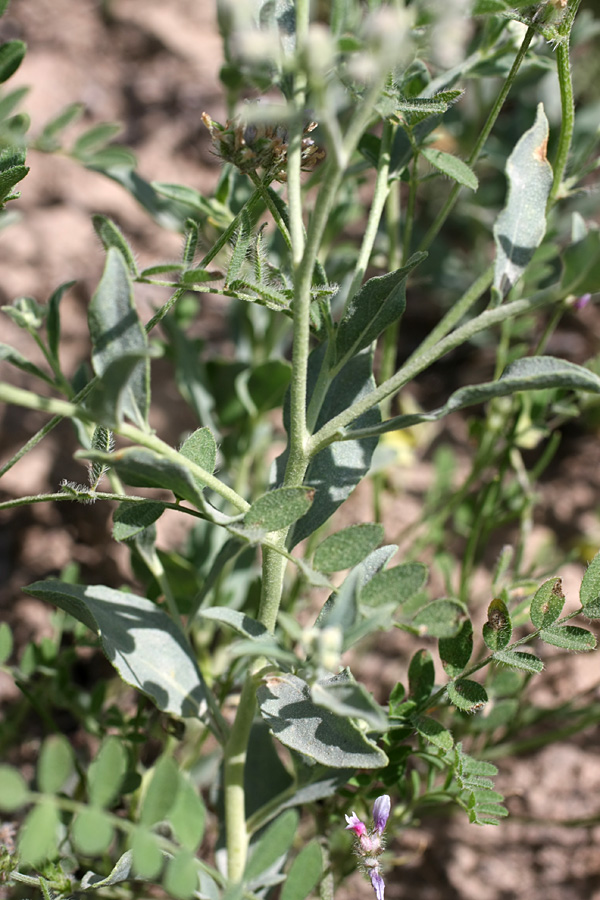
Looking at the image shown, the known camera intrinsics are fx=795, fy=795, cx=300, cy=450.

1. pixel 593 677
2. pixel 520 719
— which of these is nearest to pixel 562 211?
pixel 593 677

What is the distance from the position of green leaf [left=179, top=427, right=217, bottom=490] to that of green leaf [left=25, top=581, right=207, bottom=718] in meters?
0.23

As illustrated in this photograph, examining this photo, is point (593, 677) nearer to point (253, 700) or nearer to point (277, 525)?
point (253, 700)

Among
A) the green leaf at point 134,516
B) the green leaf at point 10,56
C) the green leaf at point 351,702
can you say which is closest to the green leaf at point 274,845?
the green leaf at point 351,702

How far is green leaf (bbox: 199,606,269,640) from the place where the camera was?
2.75 ft

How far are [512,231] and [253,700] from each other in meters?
0.67

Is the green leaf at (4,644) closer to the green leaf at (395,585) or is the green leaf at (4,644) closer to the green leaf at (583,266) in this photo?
the green leaf at (395,585)

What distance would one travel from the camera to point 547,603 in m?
0.95

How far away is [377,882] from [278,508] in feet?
1.67

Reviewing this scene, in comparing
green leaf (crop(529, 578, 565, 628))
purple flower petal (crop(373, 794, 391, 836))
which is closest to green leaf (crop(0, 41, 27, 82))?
green leaf (crop(529, 578, 565, 628))

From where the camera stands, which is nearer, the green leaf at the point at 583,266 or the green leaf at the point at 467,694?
the green leaf at the point at 583,266

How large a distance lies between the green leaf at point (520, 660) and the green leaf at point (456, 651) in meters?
0.04

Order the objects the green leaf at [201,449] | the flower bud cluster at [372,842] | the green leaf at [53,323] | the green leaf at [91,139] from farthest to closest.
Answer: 1. the green leaf at [91,139]
2. the green leaf at [53,323]
3. the flower bud cluster at [372,842]
4. the green leaf at [201,449]

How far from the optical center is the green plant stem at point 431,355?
777 mm

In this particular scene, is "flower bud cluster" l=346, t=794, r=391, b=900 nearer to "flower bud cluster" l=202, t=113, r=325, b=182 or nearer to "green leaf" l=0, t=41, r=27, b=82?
"flower bud cluster" l=202, t=113, r=325, b=182
